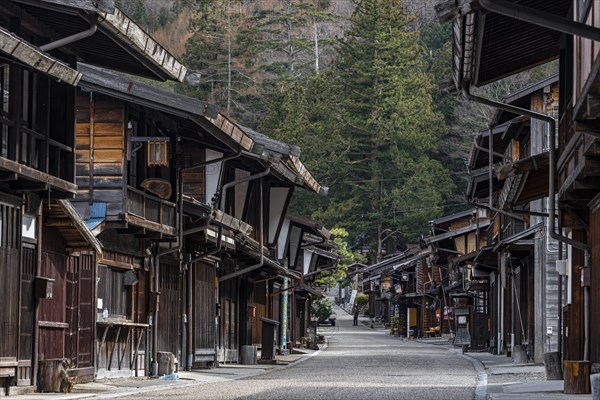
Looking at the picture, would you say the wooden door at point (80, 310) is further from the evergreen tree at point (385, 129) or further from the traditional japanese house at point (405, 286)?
the evergreen tree at point (385, 129)

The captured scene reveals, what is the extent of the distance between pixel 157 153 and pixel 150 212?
1482 mm

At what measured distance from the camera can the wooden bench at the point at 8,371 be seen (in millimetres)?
18891

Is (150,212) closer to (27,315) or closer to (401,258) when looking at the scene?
(27,315)

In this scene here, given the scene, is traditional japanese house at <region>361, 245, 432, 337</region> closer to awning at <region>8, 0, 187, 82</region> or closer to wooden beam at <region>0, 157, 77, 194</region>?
awning at <region>8, 0, 187, 82</region>

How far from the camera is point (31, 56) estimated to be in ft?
51.6

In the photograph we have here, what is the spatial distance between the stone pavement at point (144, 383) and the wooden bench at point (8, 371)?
0.50 ft

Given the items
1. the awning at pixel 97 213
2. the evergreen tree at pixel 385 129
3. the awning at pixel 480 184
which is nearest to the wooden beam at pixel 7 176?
the awning at pixel 97 213

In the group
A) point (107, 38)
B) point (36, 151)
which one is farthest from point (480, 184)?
point (36, 151)

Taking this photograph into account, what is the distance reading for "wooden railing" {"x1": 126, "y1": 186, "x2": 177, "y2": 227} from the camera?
2558 cm

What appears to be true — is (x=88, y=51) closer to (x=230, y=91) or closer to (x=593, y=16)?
(x=593, y=16)

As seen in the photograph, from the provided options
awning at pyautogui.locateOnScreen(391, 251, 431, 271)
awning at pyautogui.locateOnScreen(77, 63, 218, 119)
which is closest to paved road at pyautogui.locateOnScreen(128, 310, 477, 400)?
awning at pyautogui.locateOnScreen(77, 63, 218, 119)

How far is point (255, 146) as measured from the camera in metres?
29.3

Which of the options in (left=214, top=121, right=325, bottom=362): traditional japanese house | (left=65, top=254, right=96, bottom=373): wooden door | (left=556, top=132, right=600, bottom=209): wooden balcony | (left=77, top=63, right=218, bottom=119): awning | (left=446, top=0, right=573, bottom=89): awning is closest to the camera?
(left=446, top=0, right=573, bottom=89): awning

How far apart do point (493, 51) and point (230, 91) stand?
283 ft
